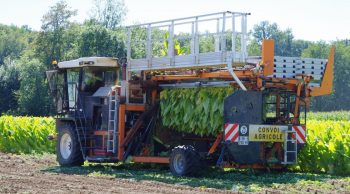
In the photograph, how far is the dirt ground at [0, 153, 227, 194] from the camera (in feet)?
41.9

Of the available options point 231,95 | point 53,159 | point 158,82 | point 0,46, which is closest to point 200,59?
point 231,95

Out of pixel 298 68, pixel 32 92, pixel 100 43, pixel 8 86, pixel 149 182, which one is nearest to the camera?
pixel 149 182

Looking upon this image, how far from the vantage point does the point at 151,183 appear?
1409 cm

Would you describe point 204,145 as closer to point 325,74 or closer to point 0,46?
point 325,74

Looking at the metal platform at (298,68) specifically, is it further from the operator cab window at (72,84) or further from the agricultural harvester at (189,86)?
the operator cab window at (72,84)

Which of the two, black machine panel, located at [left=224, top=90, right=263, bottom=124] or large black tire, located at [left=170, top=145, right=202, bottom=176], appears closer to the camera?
black machine panel, located at [left=224, top=90, right=263, bottom=124]

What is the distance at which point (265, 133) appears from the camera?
49.6 feet

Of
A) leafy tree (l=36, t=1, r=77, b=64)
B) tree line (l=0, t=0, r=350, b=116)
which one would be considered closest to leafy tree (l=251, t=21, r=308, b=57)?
tree line (l=0, t=0, r=350, b=116)

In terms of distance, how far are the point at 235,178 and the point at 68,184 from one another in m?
3.69

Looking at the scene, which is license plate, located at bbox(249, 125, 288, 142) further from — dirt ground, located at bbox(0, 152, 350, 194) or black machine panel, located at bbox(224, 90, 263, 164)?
dirt ground, located at bbox(0, 152, 350, 194)

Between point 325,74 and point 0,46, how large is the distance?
106995mm

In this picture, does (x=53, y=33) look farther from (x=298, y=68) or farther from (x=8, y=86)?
(x=298, y=68)

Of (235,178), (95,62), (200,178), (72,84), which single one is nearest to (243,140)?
(235,178)

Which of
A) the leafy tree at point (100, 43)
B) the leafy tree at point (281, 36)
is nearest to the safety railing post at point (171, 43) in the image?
the leafy tree at point (100, 43)
